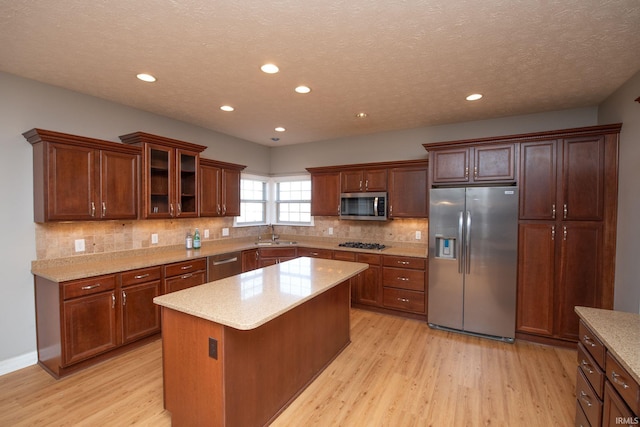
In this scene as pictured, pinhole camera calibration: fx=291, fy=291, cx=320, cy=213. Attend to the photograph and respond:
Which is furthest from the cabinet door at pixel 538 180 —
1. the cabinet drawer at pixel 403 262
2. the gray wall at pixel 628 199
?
the cabinet drawer at pixel 403 262

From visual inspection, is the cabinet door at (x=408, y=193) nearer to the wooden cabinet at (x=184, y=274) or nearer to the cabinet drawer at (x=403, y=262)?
the cabinet drawer at (x=403, y=262)

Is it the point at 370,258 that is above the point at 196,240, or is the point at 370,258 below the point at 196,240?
below

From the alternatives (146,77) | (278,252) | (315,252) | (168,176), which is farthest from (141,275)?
(315,252)

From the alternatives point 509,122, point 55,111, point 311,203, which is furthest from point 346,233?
point 55,111

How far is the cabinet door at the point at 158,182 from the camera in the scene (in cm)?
335

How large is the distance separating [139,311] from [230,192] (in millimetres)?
2061

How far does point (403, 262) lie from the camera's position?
399 centimetres

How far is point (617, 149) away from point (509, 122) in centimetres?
114

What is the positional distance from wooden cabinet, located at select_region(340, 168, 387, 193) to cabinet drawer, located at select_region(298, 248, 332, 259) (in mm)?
1015

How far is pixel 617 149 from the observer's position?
289 cm

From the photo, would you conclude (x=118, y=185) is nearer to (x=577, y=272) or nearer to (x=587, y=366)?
(x=587, y=366)

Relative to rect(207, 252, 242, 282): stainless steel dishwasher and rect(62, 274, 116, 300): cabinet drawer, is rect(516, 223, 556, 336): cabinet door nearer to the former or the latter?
rect(207, 252, 242, 282): stainless steel dishwasher

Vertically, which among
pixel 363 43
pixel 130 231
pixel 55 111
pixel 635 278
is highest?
pixel 363 43

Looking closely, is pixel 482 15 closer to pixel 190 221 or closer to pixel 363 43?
pixel 363 43
